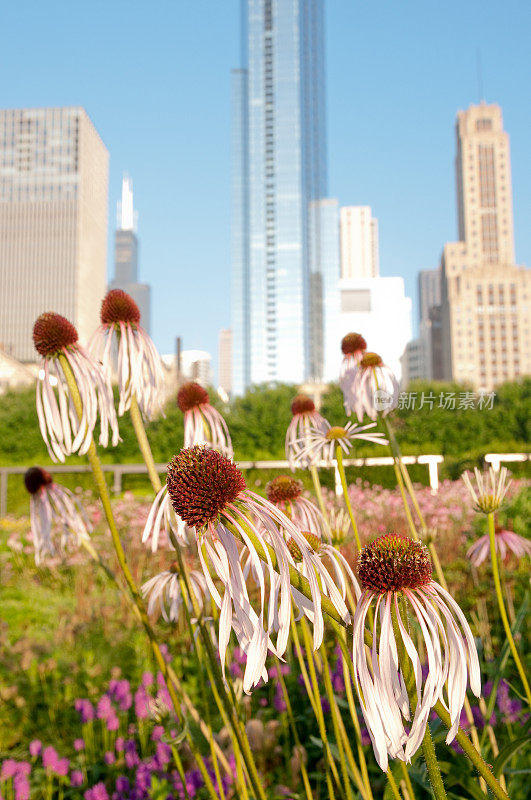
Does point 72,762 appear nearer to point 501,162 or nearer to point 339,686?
point 339,686

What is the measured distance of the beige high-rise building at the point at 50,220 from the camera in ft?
368

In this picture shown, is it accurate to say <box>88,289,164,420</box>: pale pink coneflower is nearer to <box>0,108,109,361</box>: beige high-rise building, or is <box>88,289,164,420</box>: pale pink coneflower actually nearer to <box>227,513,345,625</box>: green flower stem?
<box>227,513,345,625</box>: green flower stem

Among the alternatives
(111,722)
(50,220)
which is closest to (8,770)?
(111,722)

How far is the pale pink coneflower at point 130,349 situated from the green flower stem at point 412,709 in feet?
3.10

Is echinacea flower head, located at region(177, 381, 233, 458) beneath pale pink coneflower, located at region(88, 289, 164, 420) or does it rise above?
beneath

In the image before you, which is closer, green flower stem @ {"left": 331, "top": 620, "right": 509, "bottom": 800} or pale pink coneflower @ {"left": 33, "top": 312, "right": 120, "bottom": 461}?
green flower stem @ {"left": 331, "top": 620, "right": 509, "bottom": 800}

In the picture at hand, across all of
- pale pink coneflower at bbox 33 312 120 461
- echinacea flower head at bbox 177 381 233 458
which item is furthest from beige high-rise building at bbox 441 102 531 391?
pale pink coneflower at bbox 33 312 120 461

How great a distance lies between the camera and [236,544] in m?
0.64

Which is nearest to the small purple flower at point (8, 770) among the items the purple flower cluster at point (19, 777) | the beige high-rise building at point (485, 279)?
the purple flower cluster at point (19, 777)

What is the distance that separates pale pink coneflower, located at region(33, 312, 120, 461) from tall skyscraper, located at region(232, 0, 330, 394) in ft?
280

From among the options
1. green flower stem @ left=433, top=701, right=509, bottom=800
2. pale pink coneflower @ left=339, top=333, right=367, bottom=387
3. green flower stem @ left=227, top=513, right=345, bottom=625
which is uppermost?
pale pink coneflower @ left=339, top=333, right=367, bottom=387

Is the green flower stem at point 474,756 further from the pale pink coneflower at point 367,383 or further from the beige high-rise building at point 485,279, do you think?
the beige high-rise building at point 485,279

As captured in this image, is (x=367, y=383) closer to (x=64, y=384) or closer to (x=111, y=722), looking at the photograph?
(x=64, y=384)

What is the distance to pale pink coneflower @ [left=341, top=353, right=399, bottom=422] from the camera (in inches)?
74.3
